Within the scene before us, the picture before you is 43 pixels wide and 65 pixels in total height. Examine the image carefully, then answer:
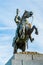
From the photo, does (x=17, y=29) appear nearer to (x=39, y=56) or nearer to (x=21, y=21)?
(x=21, y=21)

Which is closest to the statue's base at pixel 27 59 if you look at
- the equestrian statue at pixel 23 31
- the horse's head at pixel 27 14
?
the equestrian statue at pixel 23 31

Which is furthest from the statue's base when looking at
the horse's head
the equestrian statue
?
the horse's head

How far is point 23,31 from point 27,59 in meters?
1.61

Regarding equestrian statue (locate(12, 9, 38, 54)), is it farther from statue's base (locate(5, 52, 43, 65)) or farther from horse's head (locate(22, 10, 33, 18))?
statue's base (locate(5, 52, 43, 65))

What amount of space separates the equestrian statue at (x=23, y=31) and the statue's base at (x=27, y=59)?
101cm

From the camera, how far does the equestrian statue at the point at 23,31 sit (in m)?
18.9

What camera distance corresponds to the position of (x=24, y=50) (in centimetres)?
1941

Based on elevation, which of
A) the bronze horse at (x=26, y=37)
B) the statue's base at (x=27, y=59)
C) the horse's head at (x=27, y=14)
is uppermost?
the horse's head at (x=27, y=14)

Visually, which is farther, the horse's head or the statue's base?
the horse's head

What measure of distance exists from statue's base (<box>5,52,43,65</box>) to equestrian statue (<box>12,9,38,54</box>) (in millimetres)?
1013

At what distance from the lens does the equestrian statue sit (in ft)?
61.9

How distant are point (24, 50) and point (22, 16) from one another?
190 centimetres

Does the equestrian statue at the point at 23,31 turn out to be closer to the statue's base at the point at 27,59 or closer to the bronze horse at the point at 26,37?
the bronze horse at the point at 26,37

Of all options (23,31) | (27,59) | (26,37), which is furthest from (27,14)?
(27,59)
